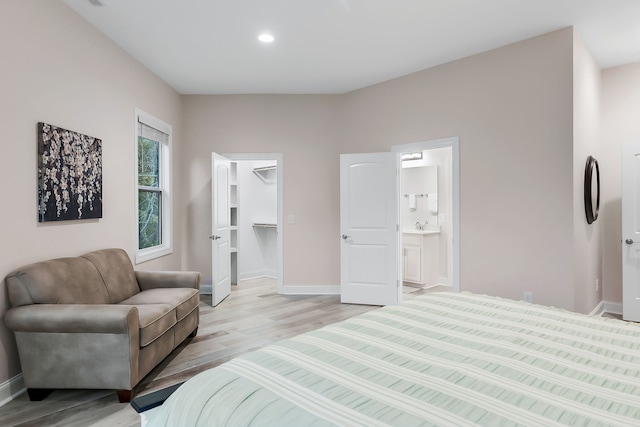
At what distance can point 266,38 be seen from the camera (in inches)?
143

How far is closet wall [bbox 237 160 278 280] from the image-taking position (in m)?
6.56

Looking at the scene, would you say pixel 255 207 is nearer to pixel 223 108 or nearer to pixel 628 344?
pixel 223 108

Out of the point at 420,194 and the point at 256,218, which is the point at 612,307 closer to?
the point at 420,194

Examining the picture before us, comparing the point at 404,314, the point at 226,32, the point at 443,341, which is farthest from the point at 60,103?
the point at 443,341

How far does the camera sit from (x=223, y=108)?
5.42 metres

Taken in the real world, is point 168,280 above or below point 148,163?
below

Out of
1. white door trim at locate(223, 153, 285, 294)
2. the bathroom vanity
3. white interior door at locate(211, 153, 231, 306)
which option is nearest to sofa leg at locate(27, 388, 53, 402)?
white interior door at locate(211, 153, 231, 306)

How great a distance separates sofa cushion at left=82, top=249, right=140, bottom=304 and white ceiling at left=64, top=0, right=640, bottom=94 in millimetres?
2048

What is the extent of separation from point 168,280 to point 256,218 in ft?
10.5

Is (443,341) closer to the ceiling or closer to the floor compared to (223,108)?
closer to the floor

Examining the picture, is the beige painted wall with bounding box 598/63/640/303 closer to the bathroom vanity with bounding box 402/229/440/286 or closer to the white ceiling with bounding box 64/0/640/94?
the white ceiling with bounding box 64/0/640/94

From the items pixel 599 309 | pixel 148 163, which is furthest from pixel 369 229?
pixel 148 163

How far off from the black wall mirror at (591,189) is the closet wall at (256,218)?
437 cm

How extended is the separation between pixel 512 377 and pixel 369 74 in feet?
13.4
